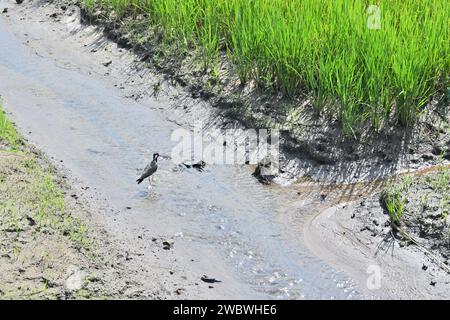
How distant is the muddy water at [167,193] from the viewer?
4246 millimetres

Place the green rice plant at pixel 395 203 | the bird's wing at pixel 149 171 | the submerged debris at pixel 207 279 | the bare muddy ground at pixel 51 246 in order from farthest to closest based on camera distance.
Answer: the bird's wing at pixel 149 171
the green rice plant at pixel 395 203
the submerged debris at pixel 207 279
the bare muddy ground at pixel 51 246

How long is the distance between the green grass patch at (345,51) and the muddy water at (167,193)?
83 cm

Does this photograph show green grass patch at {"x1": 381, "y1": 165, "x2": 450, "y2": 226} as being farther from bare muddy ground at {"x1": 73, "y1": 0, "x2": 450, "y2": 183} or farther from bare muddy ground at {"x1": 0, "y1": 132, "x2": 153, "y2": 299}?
bare muddy ground at {"x1": 0, "y1": 132, "x2": 153, "y2": 299}

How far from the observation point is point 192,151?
5566 mm

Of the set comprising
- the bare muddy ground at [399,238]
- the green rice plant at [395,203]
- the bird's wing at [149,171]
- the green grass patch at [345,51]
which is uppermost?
the green grass patch at [345,51]

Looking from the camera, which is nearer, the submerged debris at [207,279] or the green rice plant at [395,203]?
the submerged debris at [207,279]

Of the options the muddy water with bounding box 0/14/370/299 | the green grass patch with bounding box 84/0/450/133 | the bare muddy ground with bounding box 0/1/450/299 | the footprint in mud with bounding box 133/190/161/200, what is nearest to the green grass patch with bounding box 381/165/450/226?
the bare muddy ground with bounding box 0/1/450/299

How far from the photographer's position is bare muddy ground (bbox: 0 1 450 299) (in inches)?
165

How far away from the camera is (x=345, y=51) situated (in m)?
5.53

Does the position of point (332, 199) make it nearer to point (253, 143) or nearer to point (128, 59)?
point (253, 143)

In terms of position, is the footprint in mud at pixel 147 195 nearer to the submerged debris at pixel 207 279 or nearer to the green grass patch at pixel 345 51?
the submerged debris at pixel 207 279

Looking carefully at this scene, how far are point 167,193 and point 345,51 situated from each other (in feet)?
5.39

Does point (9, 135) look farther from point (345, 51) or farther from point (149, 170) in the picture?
point (345, 51)

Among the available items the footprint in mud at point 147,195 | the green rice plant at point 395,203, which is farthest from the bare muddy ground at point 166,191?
the green rice plant at point 395,203
